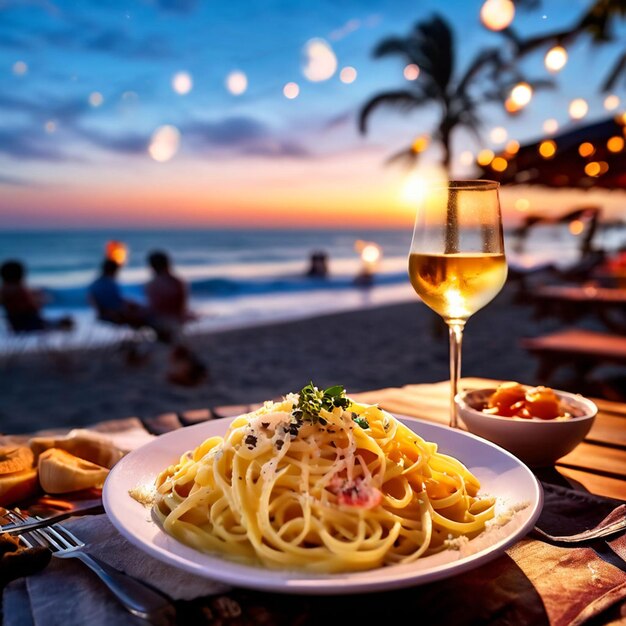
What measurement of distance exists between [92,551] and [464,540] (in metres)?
0.63

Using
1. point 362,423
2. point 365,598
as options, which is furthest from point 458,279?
point 365,598

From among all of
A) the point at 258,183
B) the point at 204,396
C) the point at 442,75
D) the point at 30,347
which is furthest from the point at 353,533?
the point at 258,183

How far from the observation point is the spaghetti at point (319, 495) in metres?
0.92

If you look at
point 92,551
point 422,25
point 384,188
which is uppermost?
point 422,25

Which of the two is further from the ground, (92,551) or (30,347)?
(92,551)

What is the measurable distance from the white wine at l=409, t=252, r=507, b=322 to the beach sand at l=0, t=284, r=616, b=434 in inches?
228

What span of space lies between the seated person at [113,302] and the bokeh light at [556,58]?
25.1ft

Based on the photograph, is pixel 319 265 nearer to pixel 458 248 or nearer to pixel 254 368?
pixel 254 368

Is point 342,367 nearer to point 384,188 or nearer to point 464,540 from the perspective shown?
point 464,540

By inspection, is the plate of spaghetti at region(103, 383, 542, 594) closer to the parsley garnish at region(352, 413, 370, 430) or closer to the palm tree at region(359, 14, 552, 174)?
the parsley garnish at region(352, 413, 370, 430)

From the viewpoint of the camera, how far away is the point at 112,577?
36.0 inches

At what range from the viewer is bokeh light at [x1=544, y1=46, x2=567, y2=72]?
6754 mm

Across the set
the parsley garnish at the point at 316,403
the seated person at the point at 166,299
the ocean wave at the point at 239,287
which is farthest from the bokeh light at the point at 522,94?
the ocean wave at the point at 239,287

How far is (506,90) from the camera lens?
18.8 meters
